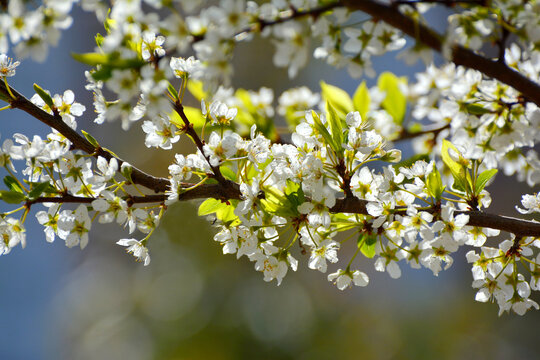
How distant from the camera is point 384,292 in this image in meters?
3.44

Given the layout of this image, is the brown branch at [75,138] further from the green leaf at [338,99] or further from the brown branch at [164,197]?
the green leaf at [338,99]

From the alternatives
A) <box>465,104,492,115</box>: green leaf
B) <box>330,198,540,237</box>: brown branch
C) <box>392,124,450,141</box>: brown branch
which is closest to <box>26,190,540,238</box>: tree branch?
<box>330,198,540,237</box>: brown branch

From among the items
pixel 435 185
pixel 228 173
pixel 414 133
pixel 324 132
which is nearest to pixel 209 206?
pixel 228 173

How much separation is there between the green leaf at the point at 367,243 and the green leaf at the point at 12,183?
0.42 metres

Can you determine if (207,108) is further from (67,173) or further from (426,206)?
(426,206)

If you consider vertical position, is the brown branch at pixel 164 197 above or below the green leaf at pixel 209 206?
above

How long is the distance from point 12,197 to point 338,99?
0.52 meters

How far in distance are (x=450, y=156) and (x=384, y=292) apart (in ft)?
9.77

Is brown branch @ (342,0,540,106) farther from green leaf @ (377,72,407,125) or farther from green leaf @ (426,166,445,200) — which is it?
green leaf @ (377,72,407,125)

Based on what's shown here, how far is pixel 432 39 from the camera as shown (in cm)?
42

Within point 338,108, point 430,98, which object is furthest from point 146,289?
point 430,98

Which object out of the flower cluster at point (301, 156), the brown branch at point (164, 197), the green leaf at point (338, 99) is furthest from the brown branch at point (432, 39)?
the green leaf at point (338, 99)

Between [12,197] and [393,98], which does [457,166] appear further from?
[12,197]

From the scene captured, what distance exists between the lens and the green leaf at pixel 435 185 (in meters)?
0.59
